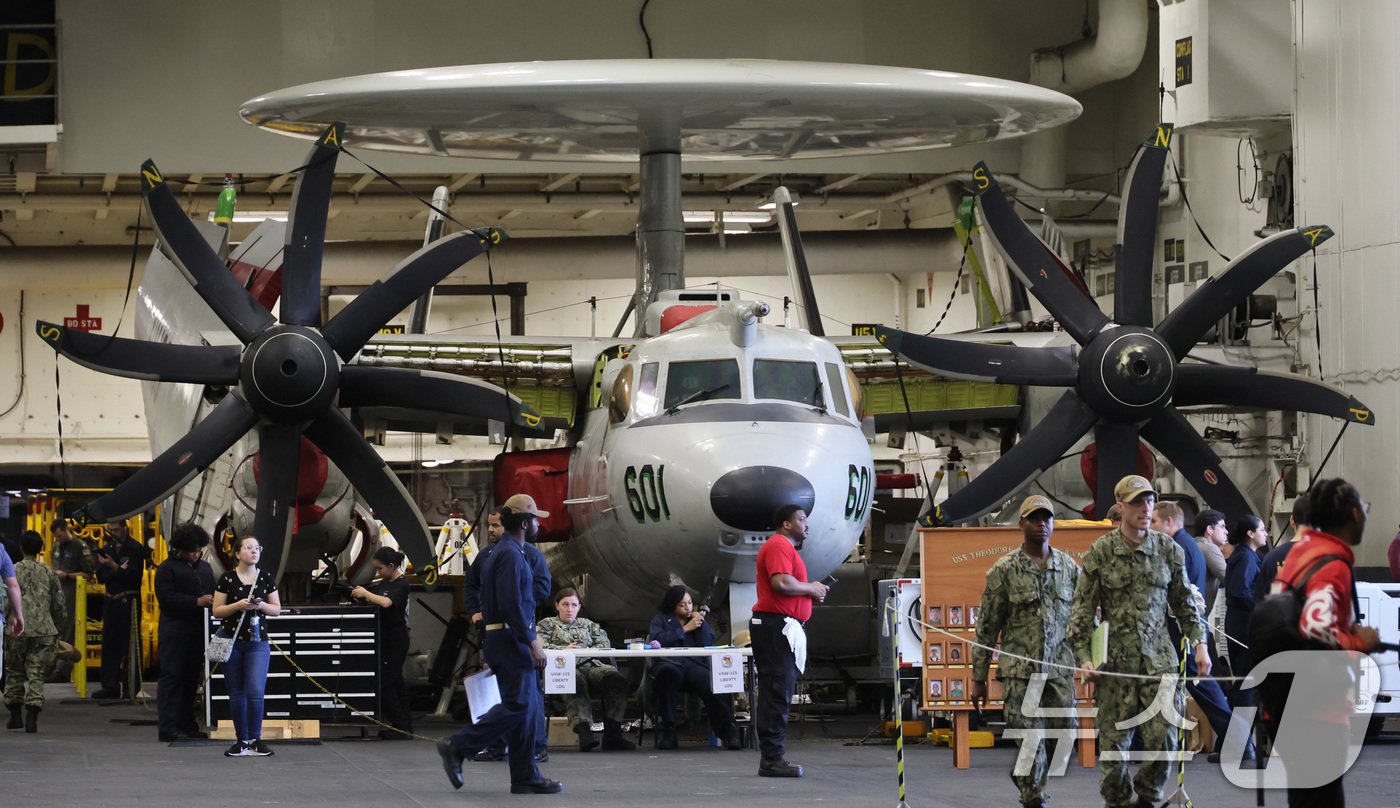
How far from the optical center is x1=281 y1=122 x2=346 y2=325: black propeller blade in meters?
14.6

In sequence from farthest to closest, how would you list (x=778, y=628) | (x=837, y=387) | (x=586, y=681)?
(x=837, y=387)
(x=586, y=681)
(x=778, y=628)

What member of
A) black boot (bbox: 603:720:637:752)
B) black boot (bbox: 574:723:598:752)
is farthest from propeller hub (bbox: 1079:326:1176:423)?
black boot (bbox: 574:723:598:752)

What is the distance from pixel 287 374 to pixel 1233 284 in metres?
7.86

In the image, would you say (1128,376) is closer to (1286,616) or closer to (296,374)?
(296,374)

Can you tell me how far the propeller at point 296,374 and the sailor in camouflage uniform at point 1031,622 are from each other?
5.87 m

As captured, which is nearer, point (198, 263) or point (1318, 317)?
point (198, 263)

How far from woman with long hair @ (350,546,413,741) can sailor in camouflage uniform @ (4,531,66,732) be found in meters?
2.63

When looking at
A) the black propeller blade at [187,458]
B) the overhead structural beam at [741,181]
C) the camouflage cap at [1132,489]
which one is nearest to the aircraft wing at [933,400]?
the black propeller blade at [187,458]

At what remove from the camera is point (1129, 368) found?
14.8 metres

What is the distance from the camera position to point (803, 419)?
13359 mm

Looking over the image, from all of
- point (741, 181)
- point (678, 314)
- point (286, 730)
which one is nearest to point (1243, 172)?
point (741, 181)

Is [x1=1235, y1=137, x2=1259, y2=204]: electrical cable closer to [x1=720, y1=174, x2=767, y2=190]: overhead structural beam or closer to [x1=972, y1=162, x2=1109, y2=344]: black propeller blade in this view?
[x1=972, y1=162, x2=1109, y2=344]: black propeller blade

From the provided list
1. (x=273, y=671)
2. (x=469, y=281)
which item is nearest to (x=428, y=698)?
(x=273, y=671)

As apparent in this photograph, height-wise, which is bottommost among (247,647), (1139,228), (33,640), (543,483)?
(33,640)
